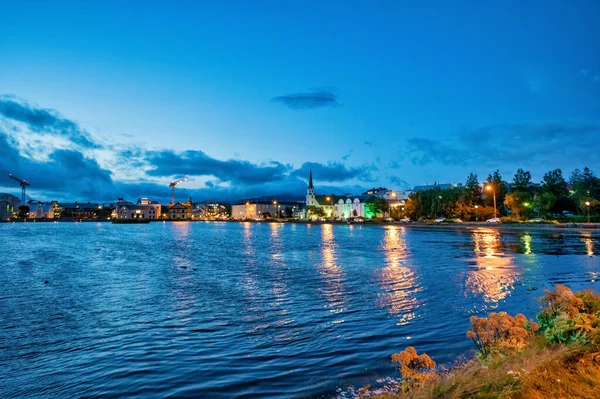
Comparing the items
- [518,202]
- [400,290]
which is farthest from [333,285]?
[518,202]

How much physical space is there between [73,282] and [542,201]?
101 meters

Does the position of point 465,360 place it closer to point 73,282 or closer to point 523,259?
point 73,282

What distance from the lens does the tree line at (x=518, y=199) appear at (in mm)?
97875

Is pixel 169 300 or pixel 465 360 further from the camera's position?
pixel 169 300

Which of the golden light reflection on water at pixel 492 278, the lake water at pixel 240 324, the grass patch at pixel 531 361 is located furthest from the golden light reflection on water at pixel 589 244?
the grass patch at pixel 531 361

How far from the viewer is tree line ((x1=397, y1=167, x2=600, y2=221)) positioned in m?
97.9

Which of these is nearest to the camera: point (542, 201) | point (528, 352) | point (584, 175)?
point (528, 352)

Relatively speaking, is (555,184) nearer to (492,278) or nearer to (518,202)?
(518,202)

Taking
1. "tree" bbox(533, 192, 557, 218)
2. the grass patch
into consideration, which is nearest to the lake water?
the grass patch

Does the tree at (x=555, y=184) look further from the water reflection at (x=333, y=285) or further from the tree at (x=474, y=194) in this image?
the water reflection at (x=333, y=285)

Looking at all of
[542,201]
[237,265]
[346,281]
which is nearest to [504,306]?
[346,281]

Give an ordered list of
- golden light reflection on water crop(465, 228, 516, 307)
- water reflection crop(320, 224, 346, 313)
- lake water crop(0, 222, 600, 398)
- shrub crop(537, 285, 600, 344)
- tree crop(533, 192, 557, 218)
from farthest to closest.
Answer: tree crop(533, 192, 557, 218)
golden light reflection on water crop(465, 228, 516, 307)
water reflection crop(320, 224, 346, 313)
lake water crop(0, 222, 600, 398)
shrub crop(537, 285, 600, 344)

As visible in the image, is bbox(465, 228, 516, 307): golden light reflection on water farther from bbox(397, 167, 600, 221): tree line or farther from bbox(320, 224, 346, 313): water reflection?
bbox(397, 167, 600, 221): tree line

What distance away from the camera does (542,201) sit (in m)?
96.9
